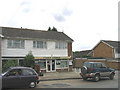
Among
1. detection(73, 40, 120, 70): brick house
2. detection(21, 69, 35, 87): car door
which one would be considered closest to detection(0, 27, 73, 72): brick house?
detection(73, 40, 120, 70): brick house

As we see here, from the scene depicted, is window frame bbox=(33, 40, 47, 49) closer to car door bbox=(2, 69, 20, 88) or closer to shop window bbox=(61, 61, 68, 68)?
shop window bbox=(61, 61, 68, 68)

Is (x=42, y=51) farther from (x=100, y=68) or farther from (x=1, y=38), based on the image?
(x=100, y=68)

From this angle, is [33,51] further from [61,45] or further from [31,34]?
[61,45]

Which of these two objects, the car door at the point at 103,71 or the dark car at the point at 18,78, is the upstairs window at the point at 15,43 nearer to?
the dark car at the point at 18,78

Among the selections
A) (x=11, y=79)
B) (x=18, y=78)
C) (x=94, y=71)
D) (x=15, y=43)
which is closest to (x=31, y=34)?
(x=15, y=43)

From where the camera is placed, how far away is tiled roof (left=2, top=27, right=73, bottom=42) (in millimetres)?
23922

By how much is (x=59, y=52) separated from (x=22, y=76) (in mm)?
15183

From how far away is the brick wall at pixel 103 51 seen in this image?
120 ft

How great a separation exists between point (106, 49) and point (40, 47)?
1817 centimetres

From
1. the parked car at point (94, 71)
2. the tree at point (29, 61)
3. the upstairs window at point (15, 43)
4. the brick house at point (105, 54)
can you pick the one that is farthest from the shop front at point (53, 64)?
the parked car at point (94, 71)

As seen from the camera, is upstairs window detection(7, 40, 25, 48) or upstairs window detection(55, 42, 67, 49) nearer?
upstairs window detection(7, 40, 25, 48)

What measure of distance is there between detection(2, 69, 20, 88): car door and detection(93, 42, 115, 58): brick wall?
27.4 metres

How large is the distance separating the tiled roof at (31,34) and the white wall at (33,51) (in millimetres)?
937

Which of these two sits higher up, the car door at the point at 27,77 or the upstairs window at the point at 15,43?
the upstairs window at the point at 15,43
